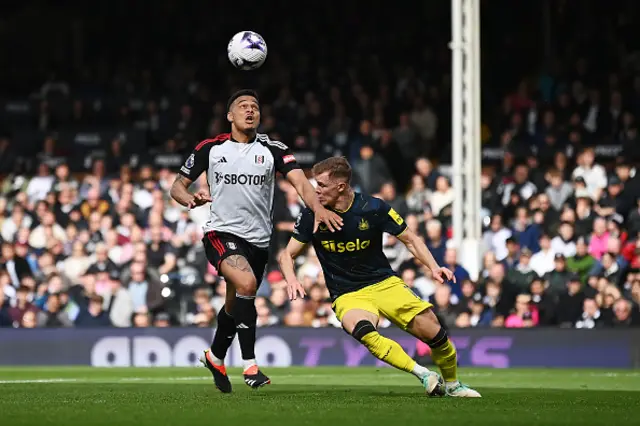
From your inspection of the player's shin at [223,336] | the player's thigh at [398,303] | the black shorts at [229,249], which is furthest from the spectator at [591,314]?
the player's shin at [223,336]

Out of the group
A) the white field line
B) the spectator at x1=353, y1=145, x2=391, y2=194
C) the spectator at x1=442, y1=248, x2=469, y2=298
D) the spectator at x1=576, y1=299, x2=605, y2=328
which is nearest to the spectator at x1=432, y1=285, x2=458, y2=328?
the spectator at x1=442, y1=248, x2=469, y2=298

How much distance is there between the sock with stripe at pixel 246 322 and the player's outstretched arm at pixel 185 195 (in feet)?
2.90

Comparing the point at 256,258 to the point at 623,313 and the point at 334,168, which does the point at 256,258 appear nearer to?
the point at 334,168

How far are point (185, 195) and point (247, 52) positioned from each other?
1.61 metres

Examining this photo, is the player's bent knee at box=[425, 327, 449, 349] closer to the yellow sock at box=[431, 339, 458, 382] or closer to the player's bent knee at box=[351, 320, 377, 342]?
the yellow sock at box=[431, 339, 458, 382]

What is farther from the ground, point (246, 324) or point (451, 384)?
point (246, 324)

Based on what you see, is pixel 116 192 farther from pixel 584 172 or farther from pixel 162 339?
pixel 584 172

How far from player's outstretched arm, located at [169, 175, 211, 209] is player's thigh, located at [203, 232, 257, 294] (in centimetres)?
43

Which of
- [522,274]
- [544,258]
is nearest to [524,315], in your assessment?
[522,274]

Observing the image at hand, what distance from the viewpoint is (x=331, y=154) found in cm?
2430

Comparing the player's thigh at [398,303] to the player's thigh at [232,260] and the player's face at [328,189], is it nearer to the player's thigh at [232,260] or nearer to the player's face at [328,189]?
the player's face at [328,189]

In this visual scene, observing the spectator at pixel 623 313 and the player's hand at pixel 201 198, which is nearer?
the player's hand at pixel 201 198

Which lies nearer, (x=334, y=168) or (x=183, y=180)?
(x=334, y=168)

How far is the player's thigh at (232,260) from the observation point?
36.4ft
